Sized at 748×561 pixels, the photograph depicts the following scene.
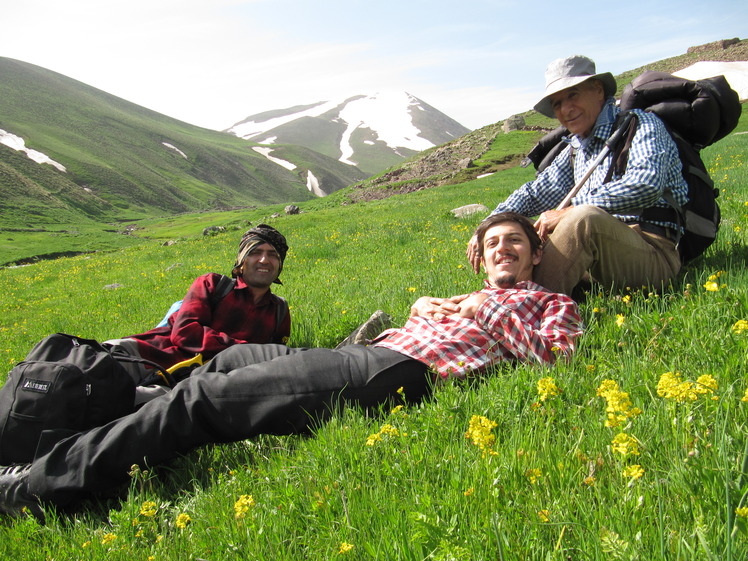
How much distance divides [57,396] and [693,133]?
565 centimetres

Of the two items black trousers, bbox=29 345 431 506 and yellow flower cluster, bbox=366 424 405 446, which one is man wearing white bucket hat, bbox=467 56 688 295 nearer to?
black trousers, bbox=29 345 431 506

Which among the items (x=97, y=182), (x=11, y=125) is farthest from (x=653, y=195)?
(x=11, y=125)

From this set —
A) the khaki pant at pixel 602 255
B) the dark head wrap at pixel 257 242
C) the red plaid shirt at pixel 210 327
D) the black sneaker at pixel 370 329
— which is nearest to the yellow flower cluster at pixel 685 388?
the khaki pant at pixel 602 255

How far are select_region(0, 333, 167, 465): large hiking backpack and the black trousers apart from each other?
0.21m

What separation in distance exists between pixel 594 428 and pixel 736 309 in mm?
1663

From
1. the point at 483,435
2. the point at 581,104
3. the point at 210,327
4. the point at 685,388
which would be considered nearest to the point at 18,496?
the point at 210,327

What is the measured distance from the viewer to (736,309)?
10.0ft

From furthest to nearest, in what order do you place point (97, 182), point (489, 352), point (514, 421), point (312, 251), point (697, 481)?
point (97, 182) → point (312, 251) → point (489, 352) → point (514, 421) → point (697, 481)

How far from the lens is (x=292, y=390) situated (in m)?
3.18

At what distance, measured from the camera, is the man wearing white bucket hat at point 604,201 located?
156 inches

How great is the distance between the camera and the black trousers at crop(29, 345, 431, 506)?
2.89 m

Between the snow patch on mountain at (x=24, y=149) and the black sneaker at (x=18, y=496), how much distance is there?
108720mm

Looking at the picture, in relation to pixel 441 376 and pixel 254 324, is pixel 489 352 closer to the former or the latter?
pixel 441 376

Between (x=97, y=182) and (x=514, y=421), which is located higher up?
(x=97, y=182)
